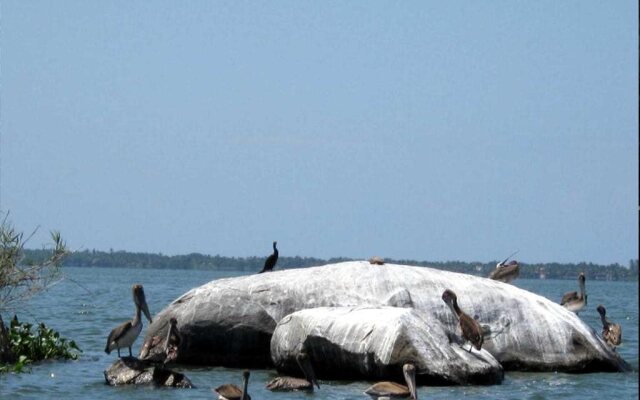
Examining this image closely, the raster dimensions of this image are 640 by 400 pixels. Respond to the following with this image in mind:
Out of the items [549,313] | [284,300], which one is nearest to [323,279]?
[284,300]

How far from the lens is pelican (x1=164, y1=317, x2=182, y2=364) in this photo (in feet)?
56.4

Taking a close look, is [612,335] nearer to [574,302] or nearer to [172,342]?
[574,302]

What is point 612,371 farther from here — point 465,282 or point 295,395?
point 295,395

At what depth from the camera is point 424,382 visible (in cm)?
1634

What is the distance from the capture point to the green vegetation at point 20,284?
1731 cm

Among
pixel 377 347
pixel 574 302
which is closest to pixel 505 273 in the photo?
pixel 574 302

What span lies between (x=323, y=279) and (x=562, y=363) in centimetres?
354

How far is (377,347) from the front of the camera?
53.8ft

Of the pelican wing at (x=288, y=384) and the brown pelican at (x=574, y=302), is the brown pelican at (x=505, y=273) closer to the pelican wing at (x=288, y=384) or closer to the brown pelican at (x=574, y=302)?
the brown pelican at (x=574, y=302)

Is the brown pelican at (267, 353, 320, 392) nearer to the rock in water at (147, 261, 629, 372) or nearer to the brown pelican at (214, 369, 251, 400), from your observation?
the brown pelican at (214, 369, 251, 400)

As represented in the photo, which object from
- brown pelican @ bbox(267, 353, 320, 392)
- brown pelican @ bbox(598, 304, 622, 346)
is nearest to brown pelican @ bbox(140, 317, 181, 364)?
brown pelican @ bbox(267, 353, 320, 392)

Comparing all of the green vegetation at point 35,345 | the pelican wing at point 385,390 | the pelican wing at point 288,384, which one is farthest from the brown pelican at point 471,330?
the green vegetation at point 35,345

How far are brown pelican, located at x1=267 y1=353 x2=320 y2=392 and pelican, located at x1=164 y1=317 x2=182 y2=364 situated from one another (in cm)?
156

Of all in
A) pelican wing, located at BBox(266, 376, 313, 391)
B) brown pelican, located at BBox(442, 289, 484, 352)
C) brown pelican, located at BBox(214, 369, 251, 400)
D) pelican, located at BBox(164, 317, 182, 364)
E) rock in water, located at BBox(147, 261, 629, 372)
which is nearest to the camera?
brown pelican, located at BBox(214, 369, 251, 400)
